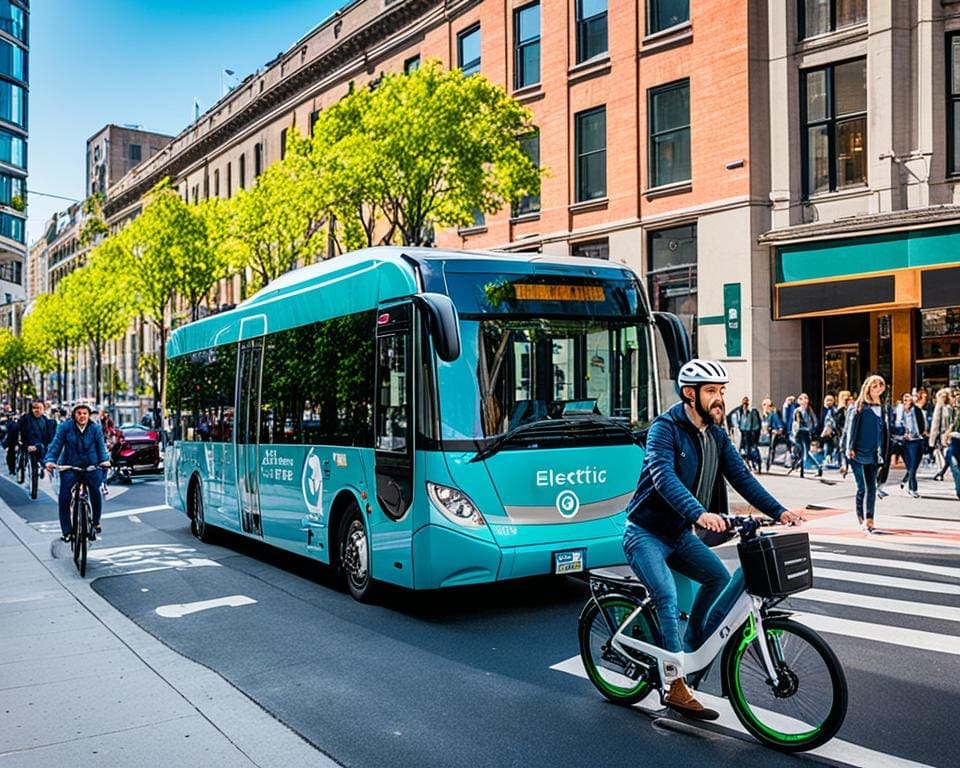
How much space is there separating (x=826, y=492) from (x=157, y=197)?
32.8m

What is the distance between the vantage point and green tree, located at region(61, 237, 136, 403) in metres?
44.7

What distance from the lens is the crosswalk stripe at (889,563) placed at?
10.0 metres

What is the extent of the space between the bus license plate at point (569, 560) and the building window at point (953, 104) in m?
17.6

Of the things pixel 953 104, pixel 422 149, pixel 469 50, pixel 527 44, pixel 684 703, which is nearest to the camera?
pixel 684 703

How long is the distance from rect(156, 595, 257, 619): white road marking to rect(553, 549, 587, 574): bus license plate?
3064 millimetres

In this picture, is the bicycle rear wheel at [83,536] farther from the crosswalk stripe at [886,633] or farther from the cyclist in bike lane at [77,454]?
the crosswalk stripe at [886,633]

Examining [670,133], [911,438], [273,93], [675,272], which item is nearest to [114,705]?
[911,438]

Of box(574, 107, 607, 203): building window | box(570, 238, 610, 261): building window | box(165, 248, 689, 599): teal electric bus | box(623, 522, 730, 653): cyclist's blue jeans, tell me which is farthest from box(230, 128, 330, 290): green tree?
box(623, 522, 730, 653): cyclist's blue jeans

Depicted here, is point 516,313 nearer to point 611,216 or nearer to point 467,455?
point 467,455

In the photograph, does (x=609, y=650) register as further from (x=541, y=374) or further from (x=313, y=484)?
(x=313, y=484)

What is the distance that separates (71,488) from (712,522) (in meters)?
9.06

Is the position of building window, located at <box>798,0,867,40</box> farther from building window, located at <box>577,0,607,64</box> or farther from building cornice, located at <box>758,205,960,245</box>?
building window, located at <box>577,0,607,64</box>

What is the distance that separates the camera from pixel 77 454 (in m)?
11.8

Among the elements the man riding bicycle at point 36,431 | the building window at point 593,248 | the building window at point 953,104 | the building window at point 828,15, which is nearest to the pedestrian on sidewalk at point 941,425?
the building window at point 953,104
